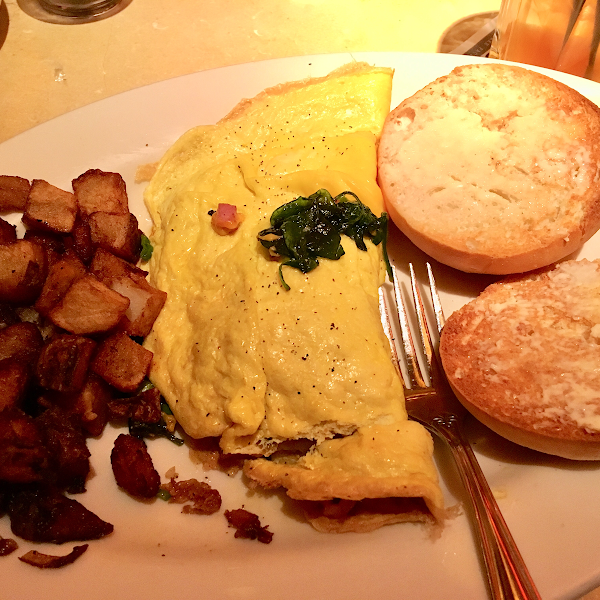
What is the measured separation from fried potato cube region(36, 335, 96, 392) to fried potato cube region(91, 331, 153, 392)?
3.7 inches

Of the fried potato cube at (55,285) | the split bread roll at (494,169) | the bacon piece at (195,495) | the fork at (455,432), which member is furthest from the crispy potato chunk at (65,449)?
the split bread roll at (494,169)

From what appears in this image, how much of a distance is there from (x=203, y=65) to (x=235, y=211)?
6.53ft

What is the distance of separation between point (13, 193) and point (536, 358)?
98.8 inches

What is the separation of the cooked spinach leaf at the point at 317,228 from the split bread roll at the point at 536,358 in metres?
0.53

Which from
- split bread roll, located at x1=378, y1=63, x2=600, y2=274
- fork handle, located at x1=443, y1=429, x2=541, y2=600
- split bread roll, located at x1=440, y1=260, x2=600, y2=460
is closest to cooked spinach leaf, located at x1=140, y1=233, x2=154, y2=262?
split bread roll, located at x1=378, y1=63, x2=600, y2=274

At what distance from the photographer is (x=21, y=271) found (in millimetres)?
2066

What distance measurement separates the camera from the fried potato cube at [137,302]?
216 cm

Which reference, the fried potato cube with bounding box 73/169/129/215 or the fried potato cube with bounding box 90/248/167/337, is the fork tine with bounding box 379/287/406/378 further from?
the fried potato cube with bounding box 73/169/129/215

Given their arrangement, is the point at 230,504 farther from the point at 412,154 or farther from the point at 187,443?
the point at 412,154

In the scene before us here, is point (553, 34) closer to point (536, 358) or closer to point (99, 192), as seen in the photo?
point (536, 358)

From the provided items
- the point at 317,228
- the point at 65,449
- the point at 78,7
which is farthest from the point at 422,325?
the point at 78,7

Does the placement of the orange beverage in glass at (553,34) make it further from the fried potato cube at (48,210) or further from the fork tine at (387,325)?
the fried potato cube at (48,210)

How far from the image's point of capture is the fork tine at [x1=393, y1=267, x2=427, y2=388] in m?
2.07

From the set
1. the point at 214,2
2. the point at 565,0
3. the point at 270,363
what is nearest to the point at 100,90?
the point at 214,2
